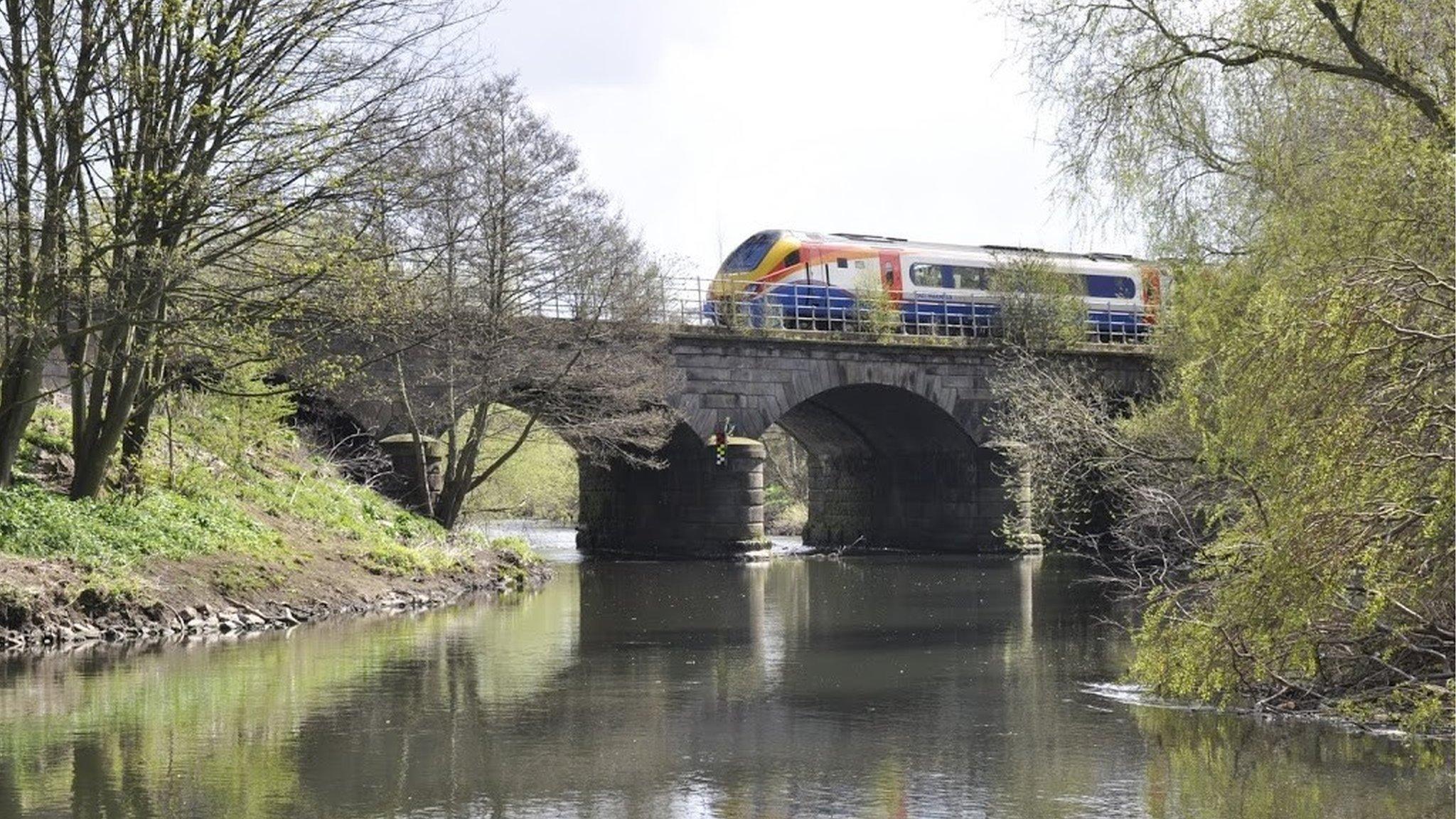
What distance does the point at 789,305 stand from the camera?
1617 inches

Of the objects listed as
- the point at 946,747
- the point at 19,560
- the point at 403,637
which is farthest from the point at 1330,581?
the point at 19,560

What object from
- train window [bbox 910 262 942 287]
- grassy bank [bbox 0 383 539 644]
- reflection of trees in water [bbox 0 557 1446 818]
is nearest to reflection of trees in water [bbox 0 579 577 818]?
reflection of trees in water [bbox 0 557 1446 818]

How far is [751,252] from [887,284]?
3.05 metres

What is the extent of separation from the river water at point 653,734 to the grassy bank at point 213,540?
3.77ft

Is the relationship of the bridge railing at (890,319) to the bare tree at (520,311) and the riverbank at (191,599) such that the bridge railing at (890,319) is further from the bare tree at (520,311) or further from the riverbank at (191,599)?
the riverbank at (191,599)

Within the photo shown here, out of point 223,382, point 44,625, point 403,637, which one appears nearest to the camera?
point 44,625

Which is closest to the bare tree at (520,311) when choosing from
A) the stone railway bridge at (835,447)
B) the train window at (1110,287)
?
the stone railway bridge at (835,447)

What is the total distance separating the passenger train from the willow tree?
23136 millimetres

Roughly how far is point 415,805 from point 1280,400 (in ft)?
16.9

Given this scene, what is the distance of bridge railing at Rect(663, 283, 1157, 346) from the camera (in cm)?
3869

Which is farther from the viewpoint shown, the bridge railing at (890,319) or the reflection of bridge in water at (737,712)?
the bridge railing at (890,319)

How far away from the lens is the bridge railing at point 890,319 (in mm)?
38688

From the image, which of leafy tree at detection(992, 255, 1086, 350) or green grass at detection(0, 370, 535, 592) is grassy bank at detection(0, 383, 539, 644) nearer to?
green grass at detection(0, 370, 535, 592)

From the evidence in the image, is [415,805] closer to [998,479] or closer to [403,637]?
Result: [403,637]
